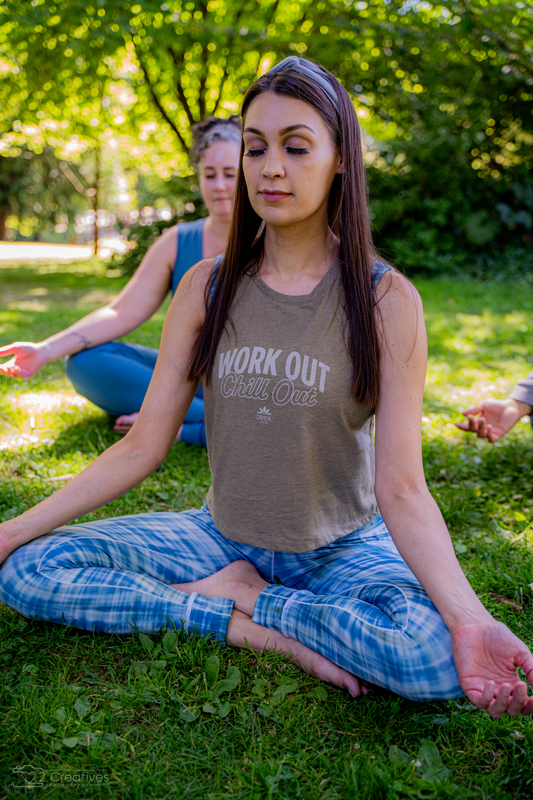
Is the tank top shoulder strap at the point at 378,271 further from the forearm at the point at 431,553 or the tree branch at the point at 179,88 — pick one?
the tree branch at the point at 179,88

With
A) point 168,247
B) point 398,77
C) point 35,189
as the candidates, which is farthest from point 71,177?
point 168,247

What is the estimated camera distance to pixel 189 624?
1972 millimetres

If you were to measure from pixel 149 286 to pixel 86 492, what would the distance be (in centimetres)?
198

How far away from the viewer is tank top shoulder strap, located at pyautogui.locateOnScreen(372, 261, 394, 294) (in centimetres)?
190

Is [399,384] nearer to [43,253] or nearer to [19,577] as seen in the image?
[19,577]

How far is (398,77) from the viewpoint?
1192cm

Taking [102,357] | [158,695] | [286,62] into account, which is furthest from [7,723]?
[102,357]

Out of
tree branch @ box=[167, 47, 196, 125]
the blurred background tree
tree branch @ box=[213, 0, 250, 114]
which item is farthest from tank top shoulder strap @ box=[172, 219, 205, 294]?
tree branch @ box=[167, 47, 196, 125]

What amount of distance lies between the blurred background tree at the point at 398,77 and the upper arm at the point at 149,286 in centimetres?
753

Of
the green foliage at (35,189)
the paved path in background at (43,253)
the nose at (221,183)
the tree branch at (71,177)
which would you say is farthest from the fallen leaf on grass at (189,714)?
the tree branch at (71,177)

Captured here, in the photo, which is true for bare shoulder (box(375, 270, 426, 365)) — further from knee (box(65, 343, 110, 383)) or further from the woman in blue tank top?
knee (box(65, 343, 110, 383))

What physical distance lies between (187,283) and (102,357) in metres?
1.76

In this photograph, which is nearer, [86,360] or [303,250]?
[303,250]

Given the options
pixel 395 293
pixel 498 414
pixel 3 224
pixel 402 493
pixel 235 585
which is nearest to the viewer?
pixel 402 493
